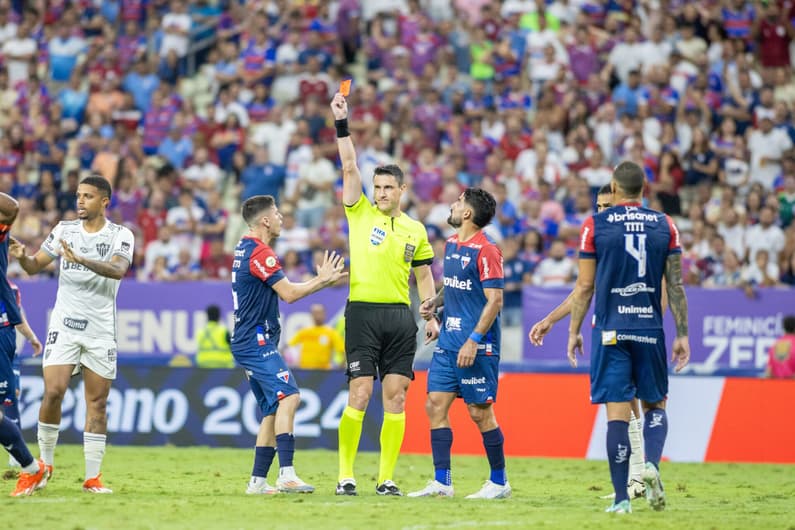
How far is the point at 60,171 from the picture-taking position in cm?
2706

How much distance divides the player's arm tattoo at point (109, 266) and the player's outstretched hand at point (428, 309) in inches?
109

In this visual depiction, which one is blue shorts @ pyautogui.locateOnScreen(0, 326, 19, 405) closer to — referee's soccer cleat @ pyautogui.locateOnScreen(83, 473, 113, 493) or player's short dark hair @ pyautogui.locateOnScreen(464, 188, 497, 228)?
referee's soccer cleat @ pyautogui.locateOnScreen(83, 473, 113, 493)

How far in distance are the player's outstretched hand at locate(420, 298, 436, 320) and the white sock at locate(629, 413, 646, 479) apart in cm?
209

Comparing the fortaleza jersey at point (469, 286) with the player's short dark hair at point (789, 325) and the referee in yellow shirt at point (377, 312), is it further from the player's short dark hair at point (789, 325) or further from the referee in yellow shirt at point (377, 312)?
the player's short dark hair at point (789, 325)

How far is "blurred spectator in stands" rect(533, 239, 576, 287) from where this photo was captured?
22453 millimetres

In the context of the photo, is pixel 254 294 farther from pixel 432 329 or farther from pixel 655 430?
pixel 655 430

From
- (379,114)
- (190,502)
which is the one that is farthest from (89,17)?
(190,502)

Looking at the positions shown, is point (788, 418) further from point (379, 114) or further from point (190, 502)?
point (379, 114)

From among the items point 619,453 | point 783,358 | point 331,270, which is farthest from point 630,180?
point 783,358

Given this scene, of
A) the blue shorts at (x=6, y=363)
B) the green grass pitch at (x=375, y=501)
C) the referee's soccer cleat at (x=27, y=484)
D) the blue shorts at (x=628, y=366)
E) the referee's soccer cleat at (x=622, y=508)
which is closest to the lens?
the green grass pitch at (x=375, y=501)

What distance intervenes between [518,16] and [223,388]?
40.1ft

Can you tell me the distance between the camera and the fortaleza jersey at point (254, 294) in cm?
1213

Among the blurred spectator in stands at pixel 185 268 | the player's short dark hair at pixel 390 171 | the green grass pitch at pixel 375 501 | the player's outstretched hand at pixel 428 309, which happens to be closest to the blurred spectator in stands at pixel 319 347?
the blurred spectator in stands at pixel 185 268

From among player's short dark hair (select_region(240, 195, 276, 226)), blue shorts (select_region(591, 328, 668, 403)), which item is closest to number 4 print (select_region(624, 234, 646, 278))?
blue shorts (select_region(591, 328, 668, 403))
